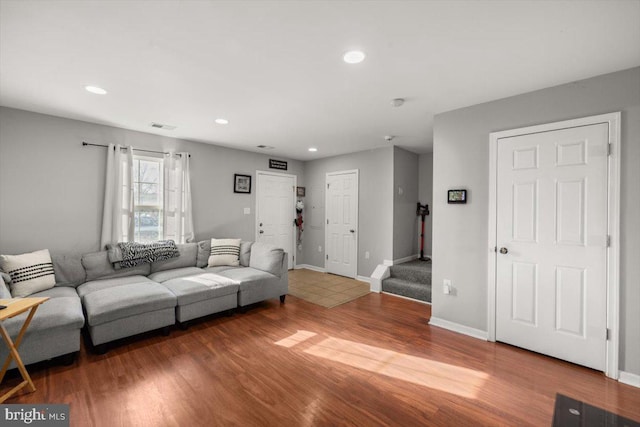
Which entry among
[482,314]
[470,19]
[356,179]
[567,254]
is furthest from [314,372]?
[356,179]

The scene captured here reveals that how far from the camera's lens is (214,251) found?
4.24 meters

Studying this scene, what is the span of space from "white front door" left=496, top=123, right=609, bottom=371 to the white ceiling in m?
0.62

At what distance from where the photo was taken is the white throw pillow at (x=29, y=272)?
277cm

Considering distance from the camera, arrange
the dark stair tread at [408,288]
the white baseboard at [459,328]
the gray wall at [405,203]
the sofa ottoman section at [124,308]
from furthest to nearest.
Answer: the gray wall at [405,203] → the dark stair tread at [408,288] → the white baseboard at [459,328] → the sofa ottoman section at [124,308]

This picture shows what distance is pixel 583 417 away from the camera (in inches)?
47.3

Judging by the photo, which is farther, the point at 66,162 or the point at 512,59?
the point at 66,162

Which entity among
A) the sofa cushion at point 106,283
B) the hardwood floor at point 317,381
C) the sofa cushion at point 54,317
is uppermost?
the sofa cushion at point 106,283

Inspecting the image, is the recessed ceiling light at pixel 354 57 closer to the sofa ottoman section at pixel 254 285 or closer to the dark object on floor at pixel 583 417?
the dark object on floor at pixel 583 417

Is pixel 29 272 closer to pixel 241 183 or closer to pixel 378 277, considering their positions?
pixel 241 183

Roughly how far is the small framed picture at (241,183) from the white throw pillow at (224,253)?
1242 millimetres

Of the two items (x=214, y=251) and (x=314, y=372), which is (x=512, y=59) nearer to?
(x=314, y=372)

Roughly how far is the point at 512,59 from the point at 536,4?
61cm

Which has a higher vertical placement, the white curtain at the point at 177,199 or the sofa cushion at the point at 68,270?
the white curtain at the point at 177,199

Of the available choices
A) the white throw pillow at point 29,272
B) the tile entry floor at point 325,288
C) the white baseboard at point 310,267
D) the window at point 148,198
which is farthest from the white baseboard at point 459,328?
the white throw pillow at point 29,272
